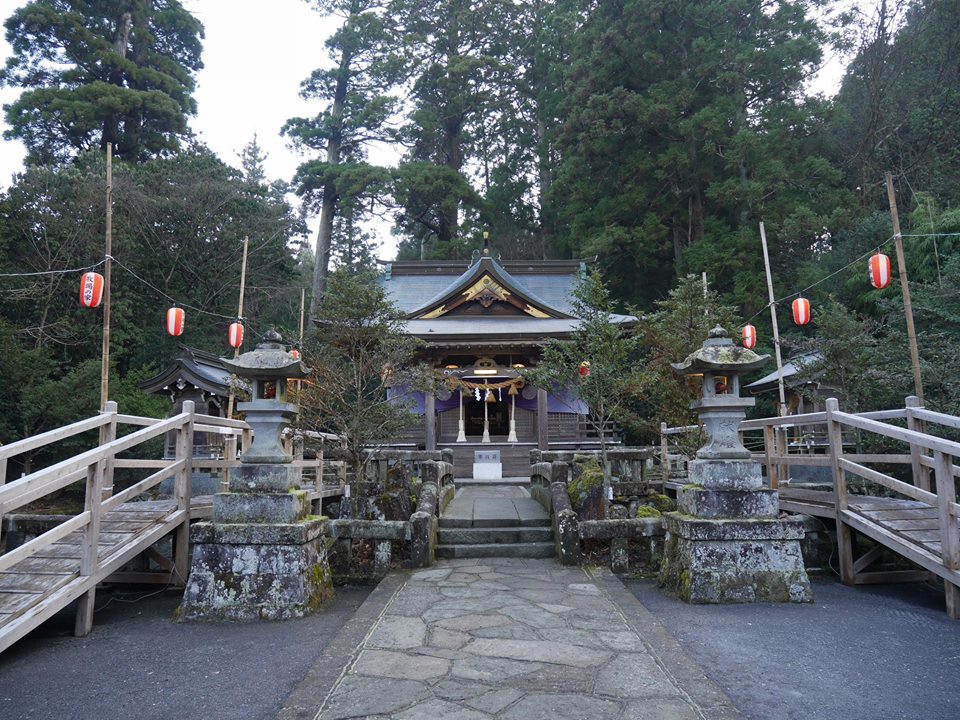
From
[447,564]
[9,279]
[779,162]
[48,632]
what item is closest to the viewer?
[48,632]

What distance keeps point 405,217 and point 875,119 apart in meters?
22.0

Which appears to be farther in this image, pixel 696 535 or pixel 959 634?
pixel 696 535

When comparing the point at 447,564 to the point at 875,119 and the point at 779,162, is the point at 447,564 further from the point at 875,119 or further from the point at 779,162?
the point at 875,119

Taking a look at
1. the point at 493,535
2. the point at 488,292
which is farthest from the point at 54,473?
the point at 488,292

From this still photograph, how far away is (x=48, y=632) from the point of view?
4.77 meters

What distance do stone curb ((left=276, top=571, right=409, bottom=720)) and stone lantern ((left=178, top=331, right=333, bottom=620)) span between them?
604 mm

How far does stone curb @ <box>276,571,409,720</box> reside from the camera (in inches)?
119

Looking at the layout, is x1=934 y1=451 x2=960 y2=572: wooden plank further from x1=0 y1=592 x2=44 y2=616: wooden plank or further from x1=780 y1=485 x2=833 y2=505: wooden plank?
x1=0 y1=592 x2=44 y2=616: wooden plank

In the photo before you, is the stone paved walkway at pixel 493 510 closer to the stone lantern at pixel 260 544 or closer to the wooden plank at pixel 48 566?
the stone lantern at pixel 260 544

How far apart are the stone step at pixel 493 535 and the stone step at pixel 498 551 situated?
8.2 inches

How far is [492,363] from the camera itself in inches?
724

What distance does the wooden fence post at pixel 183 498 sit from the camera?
247 inches

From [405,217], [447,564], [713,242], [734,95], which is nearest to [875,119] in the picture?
[734,95]

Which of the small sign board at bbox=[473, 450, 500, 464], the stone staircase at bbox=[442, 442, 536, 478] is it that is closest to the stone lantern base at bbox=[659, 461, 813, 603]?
the small sign board at bbox=[473, 450, 500, 464]
